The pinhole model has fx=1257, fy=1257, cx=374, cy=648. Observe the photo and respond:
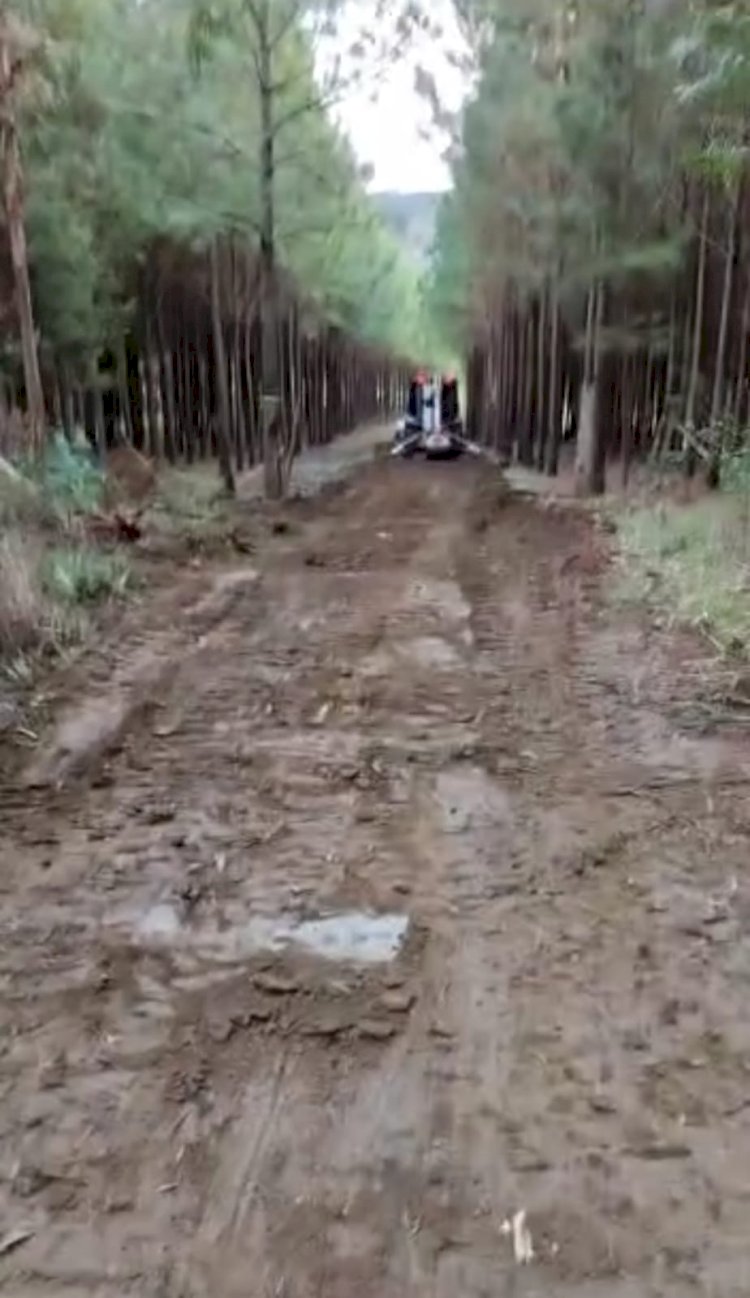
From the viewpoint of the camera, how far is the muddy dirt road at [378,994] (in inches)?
92.6

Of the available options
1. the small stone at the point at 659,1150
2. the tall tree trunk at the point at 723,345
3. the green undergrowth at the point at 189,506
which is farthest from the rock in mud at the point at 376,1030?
the tall tree trunk at the point at 723,345

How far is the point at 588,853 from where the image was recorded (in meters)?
4.13

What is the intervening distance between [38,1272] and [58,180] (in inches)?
485

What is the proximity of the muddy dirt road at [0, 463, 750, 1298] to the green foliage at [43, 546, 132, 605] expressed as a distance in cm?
180

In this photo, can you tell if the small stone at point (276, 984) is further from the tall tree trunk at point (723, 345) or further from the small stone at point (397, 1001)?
the tall tree trunk at point (723, 345)

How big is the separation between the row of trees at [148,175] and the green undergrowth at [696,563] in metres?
5.45

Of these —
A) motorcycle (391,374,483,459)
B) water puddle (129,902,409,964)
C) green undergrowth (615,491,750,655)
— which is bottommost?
motorcycle (391,374,483,459)

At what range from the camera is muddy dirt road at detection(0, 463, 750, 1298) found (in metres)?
2.35

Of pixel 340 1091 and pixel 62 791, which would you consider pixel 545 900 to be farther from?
pixel 62 791

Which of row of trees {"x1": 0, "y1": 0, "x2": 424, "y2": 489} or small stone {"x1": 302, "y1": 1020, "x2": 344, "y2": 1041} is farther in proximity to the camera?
row of trees {"x1": 0, "y1": 0, "x2": 424, "y2": 489}

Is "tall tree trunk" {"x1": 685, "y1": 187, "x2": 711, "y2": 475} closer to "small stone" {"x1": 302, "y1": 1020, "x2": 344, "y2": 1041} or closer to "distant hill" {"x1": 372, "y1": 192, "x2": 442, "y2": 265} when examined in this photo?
"small stone" {"x1": 302, "y1": 1020, "x2": 344, "y2": 1041}

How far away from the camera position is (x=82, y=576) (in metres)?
8.35

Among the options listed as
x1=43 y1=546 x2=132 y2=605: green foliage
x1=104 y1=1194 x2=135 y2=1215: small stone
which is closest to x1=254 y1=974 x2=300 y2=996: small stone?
x1=104 y1=1194 x2=135 y2=1215: small stone

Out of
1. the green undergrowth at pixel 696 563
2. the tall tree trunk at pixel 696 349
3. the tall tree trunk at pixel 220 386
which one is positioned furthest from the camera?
the tall tree trunk at pixel 220 386
